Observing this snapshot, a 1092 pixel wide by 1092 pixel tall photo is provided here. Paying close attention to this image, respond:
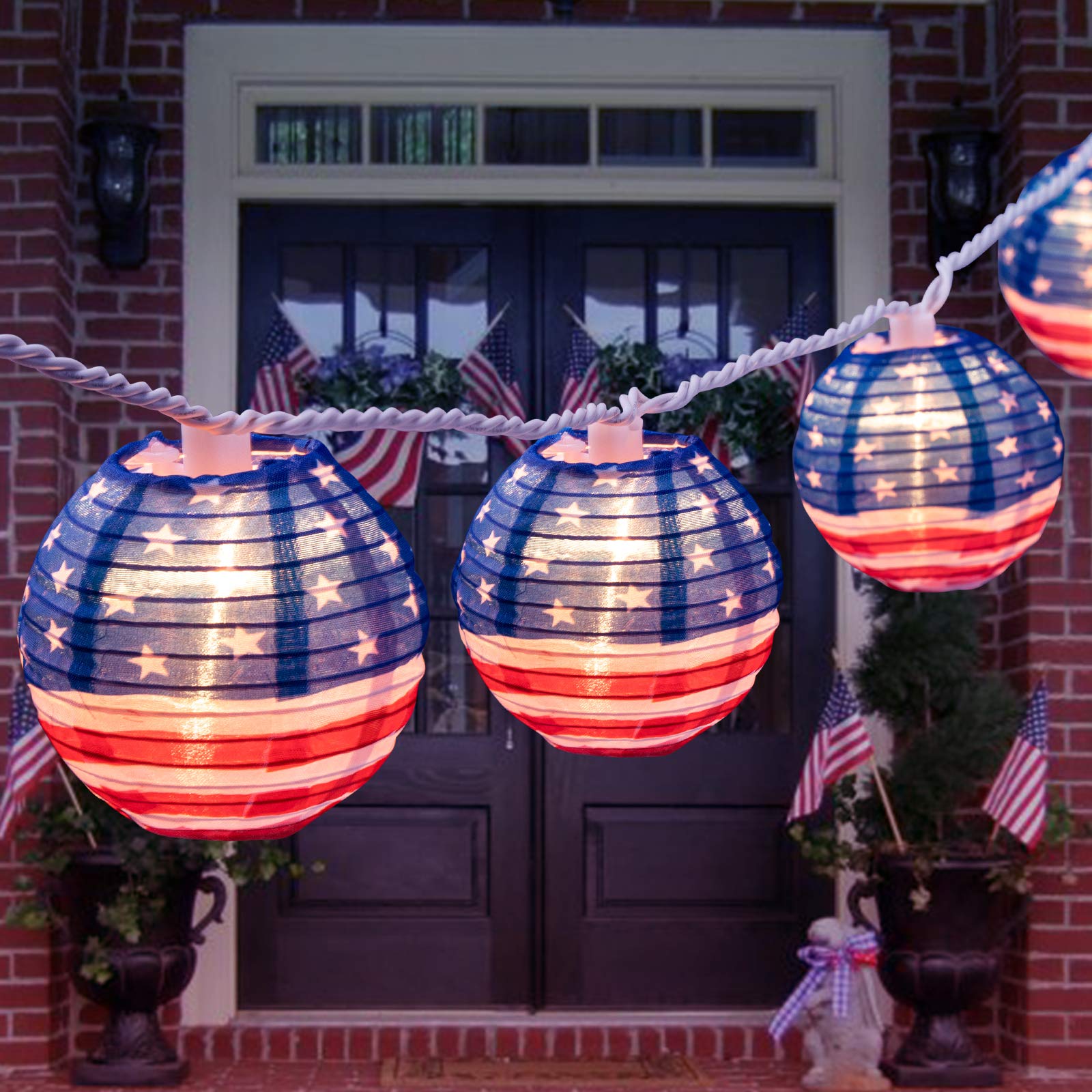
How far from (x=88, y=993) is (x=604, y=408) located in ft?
12.0

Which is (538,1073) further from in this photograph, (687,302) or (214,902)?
(687,302)

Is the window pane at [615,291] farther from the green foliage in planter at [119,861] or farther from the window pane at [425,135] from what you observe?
the green foliage in planter at [119,861]

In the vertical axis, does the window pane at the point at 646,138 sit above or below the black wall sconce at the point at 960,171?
above

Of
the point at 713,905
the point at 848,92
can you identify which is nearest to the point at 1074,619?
the point at 713,905

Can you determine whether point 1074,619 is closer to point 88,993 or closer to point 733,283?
point 733,283

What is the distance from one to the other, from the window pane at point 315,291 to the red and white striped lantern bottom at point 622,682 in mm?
3784

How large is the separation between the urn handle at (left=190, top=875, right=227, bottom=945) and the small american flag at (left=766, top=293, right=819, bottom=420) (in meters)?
2.14

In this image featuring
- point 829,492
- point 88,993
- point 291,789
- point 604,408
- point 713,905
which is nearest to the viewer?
point 291,789

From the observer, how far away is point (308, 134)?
6125mm

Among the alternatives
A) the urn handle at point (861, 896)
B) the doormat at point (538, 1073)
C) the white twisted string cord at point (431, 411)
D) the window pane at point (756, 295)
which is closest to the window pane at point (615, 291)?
the window pane at point (756, 295)

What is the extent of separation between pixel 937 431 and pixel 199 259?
3519 millimetres

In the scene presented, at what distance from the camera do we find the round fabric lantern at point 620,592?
2.29 meters

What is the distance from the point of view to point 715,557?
7.58 ft

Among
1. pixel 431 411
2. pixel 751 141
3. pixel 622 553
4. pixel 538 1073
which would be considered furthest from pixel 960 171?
pixel 431 411
